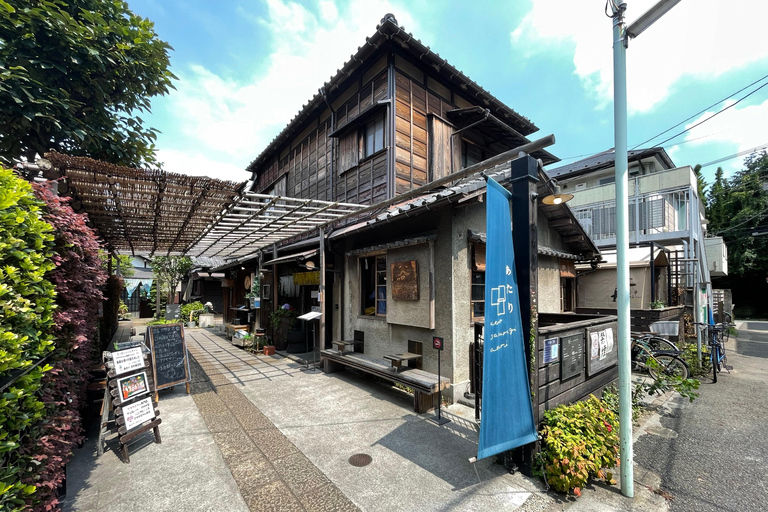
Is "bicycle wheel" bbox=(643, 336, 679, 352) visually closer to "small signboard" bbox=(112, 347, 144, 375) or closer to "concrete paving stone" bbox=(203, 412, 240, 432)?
"concrete paving stone" bbox=(203, 412, 240, 432)

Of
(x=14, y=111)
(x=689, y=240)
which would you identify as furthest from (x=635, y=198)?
(x=14, y=111)

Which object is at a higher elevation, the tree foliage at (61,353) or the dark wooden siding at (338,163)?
the dark wooden siding at (338,163)

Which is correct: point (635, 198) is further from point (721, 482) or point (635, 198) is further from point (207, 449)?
point (207, 449)

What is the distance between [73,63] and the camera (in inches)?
212

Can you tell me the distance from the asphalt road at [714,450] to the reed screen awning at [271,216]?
242 inches

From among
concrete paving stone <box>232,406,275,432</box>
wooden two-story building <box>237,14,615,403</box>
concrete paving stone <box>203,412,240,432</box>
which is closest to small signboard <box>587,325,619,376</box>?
wooden two-story building <box>237,14,615,403</box>

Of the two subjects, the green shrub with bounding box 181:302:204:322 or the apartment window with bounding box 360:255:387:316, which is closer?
the apartment window with bounding box 360:255:387:316

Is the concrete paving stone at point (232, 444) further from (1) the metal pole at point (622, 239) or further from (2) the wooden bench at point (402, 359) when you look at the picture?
(1) the metal pole at point (622, 239)

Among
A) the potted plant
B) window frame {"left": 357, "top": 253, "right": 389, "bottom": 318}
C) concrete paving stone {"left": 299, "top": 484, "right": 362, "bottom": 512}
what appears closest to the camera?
concrete paving stone {"left": 299, "top": 484, "right": 362, "bottom": 512}

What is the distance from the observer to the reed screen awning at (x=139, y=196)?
4484mm

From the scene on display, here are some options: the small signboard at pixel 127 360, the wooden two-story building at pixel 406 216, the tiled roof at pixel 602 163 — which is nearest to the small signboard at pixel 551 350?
the wooden two-story building at pixel 406 216

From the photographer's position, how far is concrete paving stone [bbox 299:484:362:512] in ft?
10.7

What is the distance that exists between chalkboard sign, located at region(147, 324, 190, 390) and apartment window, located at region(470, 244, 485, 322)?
605 cm

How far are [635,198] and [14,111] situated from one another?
50.5ft
